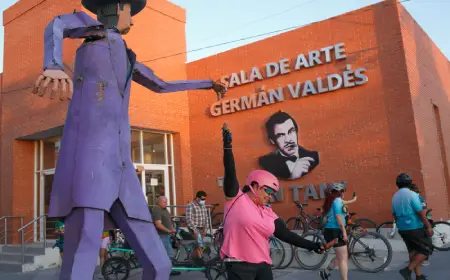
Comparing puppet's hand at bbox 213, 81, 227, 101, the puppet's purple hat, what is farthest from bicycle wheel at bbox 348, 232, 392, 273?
the puppet's purple hat

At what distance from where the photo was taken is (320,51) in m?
12.8

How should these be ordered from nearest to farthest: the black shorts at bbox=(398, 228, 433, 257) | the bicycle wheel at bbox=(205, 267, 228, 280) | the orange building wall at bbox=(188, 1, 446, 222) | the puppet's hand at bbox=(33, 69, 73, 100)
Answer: the puppet's hand at bbox=(33, 69, 73, 100) < the black shorts at bbox=(398, 228, 433, 257) < the bicycle wheel at bbox=(205, 267, 228, 280) < the orange building wall at bbox=(188, 1, 446, 222)

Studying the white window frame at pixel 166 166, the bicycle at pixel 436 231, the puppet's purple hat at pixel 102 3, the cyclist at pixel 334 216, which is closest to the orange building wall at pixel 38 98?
the white window frame at pixel 166 166

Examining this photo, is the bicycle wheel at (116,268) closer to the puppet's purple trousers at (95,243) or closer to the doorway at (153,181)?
the doorway at (153,181)

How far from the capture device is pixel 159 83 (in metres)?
3.77

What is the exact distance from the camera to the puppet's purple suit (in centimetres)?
272

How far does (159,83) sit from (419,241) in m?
4.82

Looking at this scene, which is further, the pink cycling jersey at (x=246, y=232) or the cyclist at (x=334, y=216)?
the cyclist at (x=334, y=216)

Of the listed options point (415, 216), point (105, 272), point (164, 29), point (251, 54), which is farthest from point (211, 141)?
point (415, 216)

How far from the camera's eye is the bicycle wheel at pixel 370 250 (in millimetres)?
7957

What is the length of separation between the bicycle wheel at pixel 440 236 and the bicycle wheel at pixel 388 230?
2.84 feet

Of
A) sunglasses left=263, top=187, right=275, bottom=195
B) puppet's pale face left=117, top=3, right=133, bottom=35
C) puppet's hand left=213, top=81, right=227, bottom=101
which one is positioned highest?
puppet's pale face left=117, top=3, right=133, bottom=35

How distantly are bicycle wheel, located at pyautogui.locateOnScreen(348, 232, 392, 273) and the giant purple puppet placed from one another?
19.8 feet

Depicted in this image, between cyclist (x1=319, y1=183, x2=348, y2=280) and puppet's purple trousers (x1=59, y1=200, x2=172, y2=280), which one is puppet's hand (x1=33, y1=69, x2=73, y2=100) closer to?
puppet's purple trousers (x1=59, y1=200, x2=172, y2=280)
